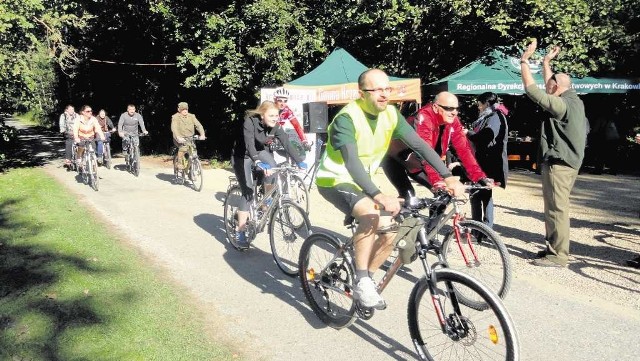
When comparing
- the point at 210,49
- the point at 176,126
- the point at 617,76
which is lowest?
the point at 176,126

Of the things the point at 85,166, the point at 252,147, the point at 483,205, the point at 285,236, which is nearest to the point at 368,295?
the point at 285,236

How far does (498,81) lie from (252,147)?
1015 cm

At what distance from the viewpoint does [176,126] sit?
12.3m

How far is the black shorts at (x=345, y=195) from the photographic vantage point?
3773mm

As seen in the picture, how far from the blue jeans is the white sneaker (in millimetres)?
3244

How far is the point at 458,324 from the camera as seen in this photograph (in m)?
3.22

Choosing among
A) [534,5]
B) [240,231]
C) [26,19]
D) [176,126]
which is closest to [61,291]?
[240,231]

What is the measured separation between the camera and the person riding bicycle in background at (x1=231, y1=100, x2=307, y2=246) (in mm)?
6074

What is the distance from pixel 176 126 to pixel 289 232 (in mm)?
7538

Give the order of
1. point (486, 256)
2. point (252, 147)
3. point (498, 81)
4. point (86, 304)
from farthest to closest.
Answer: point (498, 81) < point (252, 147) < point (86, 304) < point (486, 256)

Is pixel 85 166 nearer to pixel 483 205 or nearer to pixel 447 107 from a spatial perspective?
pixel 483 205

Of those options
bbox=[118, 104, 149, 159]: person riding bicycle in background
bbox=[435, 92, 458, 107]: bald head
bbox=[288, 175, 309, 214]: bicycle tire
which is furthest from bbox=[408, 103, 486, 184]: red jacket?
bbox=[118, 104, 149, 159]: person riding bicycle in background

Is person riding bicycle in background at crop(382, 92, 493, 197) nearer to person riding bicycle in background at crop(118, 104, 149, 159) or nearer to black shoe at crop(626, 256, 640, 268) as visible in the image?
black shoe at crop(626, 256, 640, 268)

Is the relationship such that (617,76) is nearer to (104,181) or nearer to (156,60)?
(104,181)
